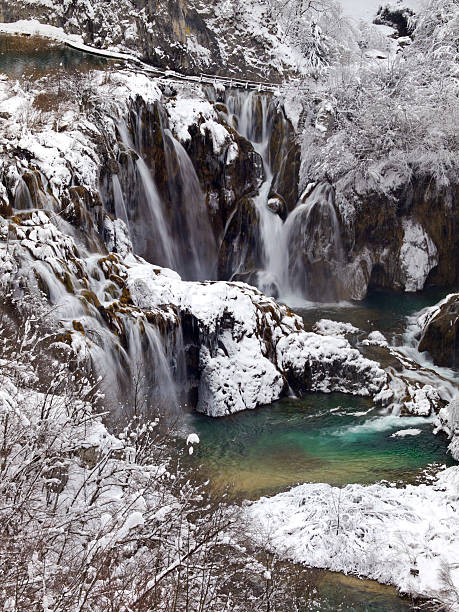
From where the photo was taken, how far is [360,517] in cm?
1062

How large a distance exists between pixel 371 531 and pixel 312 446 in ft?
12.9

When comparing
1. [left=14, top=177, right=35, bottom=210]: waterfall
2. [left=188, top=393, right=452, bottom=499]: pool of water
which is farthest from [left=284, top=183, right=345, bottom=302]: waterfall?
[left=14, top=177, right=35, bottom=210]: waterfall

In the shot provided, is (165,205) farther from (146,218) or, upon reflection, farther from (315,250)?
(315,250)

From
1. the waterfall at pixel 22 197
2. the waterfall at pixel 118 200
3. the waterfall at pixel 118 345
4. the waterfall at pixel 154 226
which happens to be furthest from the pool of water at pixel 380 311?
the waterfall at pixel 22 197

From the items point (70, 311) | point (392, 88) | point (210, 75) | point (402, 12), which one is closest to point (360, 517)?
point (70, 311)

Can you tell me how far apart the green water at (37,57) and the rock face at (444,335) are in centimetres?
1778

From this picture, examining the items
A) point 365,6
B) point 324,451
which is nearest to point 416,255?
point 324,451

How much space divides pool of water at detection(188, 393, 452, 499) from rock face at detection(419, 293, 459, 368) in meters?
3.72

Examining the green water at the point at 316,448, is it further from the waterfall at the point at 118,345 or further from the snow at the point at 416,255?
the snow at the point at 416,255

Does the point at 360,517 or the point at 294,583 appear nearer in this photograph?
the point at 294,583

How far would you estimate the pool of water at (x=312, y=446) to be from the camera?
41.6 feet

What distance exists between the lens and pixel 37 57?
27375 mm

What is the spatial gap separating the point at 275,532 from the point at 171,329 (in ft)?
20.6

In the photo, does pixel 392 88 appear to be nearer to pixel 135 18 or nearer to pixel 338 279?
pixel 338 279
